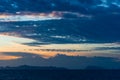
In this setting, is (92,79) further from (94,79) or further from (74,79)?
(74,79)

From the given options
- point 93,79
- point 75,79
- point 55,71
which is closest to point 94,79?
point 93,79

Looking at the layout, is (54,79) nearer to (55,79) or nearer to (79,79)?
(55,79)

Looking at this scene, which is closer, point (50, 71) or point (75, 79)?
point (75, 79)

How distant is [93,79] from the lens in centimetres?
9250

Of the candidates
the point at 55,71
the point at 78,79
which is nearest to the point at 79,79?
the point at 78,79

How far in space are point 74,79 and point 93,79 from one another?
21.9 feet

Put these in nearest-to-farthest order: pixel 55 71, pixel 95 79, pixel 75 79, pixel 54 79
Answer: pixel 95 79 < pixel 75 79 < pixel 54 79 < pixel 55 71

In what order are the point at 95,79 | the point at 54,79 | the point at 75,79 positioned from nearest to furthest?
the point at 95,79 < the point at 75,79 < the point at 54,79

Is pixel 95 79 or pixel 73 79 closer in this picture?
pixel 95 79

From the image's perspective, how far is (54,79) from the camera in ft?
346

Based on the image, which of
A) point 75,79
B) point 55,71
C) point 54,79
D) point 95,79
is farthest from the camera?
point 55,71

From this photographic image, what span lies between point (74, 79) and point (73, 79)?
0.62ft

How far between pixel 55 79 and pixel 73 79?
7.80 metres

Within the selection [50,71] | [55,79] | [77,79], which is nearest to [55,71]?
[50,71]
